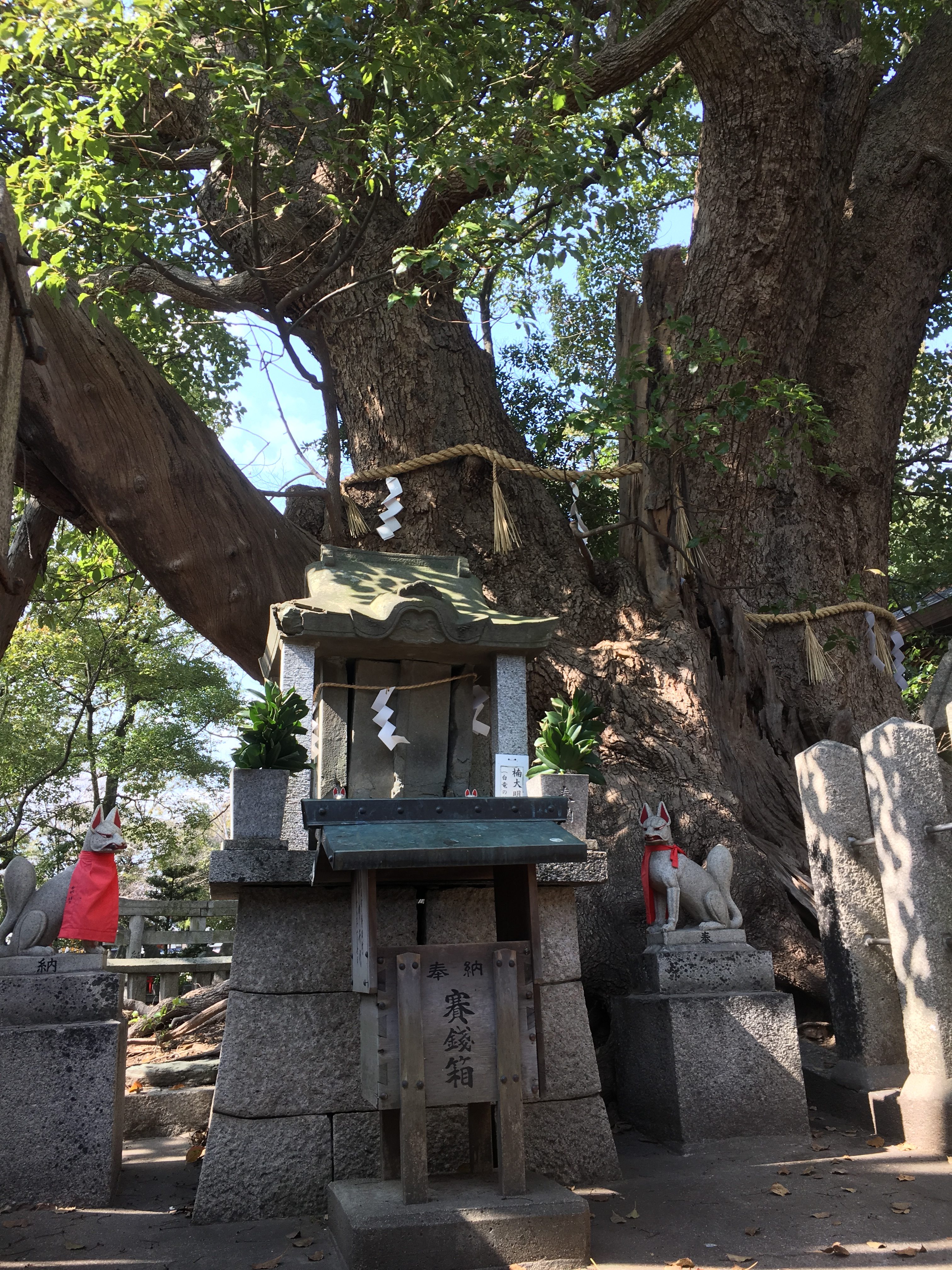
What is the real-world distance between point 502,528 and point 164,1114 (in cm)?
435

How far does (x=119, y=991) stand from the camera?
4.24m

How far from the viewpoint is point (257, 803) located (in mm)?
4219

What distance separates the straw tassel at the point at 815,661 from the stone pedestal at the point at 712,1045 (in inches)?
124

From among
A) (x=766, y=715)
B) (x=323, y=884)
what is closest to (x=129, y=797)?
(x=766, y=715)

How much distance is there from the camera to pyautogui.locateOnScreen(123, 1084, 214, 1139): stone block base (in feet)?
17.0

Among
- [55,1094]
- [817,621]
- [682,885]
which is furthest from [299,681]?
[817,621]

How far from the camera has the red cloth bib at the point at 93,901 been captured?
4.29 m

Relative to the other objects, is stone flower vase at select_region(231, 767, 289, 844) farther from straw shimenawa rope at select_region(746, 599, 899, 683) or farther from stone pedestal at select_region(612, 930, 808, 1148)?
straw shimenawa rope at select_region(746, 599, 899, 683)

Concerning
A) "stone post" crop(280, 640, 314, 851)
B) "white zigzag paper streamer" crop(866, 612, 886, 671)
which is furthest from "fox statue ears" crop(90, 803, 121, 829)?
"white zigzag paper streamer" crop(866, 612, 886, 671)

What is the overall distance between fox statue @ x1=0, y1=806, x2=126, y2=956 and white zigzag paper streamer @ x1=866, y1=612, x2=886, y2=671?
6.05 metres

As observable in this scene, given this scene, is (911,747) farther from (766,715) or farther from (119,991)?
(119,991)

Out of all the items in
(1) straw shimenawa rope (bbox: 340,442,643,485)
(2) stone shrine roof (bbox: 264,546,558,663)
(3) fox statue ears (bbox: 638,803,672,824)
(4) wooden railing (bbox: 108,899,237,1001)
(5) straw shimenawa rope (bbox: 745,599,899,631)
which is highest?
(1) straw shimenawa rope (bbox: 340,442,643,485)

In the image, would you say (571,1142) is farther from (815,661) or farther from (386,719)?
(815,661)

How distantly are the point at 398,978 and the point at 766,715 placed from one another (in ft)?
16.3
